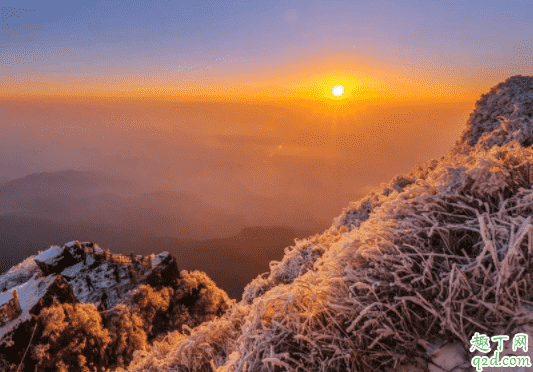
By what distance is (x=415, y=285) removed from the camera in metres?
2.32

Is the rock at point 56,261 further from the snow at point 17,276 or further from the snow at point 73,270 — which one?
the snow at point 17,276

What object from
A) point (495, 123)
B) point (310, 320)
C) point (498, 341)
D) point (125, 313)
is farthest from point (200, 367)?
point (125, 313)

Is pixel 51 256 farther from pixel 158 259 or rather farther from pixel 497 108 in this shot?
pixel 497 108

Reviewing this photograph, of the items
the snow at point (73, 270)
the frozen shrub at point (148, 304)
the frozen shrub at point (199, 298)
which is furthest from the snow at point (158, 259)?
the snow at point (73, 270)

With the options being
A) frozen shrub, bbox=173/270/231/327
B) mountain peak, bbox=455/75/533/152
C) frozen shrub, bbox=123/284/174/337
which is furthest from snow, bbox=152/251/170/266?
mountain peak, bbox=455/75/533/152

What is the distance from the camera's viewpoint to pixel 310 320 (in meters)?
2.20

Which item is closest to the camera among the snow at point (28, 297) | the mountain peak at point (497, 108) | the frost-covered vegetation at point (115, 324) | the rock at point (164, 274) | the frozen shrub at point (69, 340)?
the mountain peak at point (497, 108)

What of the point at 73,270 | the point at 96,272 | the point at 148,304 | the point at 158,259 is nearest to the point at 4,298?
the point at 148,304

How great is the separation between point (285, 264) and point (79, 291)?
32.3 m

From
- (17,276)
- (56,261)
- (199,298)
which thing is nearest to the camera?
(56,261)

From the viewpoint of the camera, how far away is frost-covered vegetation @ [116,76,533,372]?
2.06 meters

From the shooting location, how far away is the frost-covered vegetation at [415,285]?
81.1 inches

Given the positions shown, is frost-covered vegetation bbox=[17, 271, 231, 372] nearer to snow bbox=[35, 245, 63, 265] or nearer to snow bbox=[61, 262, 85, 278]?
snow bbox=[61, 262, 85, 278]

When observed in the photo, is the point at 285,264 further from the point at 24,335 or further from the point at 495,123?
the point at 24,335
